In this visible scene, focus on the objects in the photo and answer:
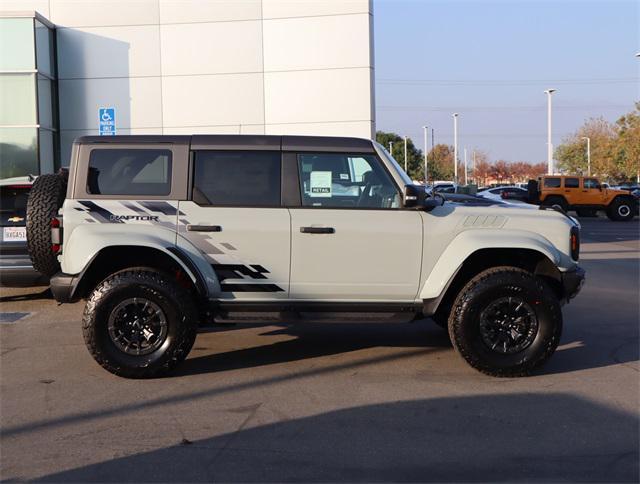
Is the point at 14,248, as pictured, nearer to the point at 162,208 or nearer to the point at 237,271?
the point at 162,208

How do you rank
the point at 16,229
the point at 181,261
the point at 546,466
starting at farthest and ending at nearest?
the point at 16,229
the point at 181,261
the point at 546,466

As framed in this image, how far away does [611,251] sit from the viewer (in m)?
18.5

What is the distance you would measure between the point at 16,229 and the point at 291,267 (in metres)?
4.63

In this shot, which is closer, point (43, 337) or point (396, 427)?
point (396, 427)

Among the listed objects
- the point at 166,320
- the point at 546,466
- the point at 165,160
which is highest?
the point at 165,160

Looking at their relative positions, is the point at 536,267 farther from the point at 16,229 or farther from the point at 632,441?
the point at 16,229

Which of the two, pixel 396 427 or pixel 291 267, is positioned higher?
Result: pixel 291 267

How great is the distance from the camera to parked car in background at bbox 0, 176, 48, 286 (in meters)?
9.47

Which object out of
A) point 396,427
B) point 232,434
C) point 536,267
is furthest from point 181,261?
point 536,267

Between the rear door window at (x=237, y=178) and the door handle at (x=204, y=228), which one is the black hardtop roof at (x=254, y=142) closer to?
the rear door window at (x=237, y=178)

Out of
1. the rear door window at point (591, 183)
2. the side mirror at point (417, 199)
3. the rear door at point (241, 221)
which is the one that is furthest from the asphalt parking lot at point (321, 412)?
the rear door window at point (591, 183)

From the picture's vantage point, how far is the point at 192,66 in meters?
19.9

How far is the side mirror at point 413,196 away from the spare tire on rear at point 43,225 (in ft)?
10.4

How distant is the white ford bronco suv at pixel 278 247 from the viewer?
6484mm
